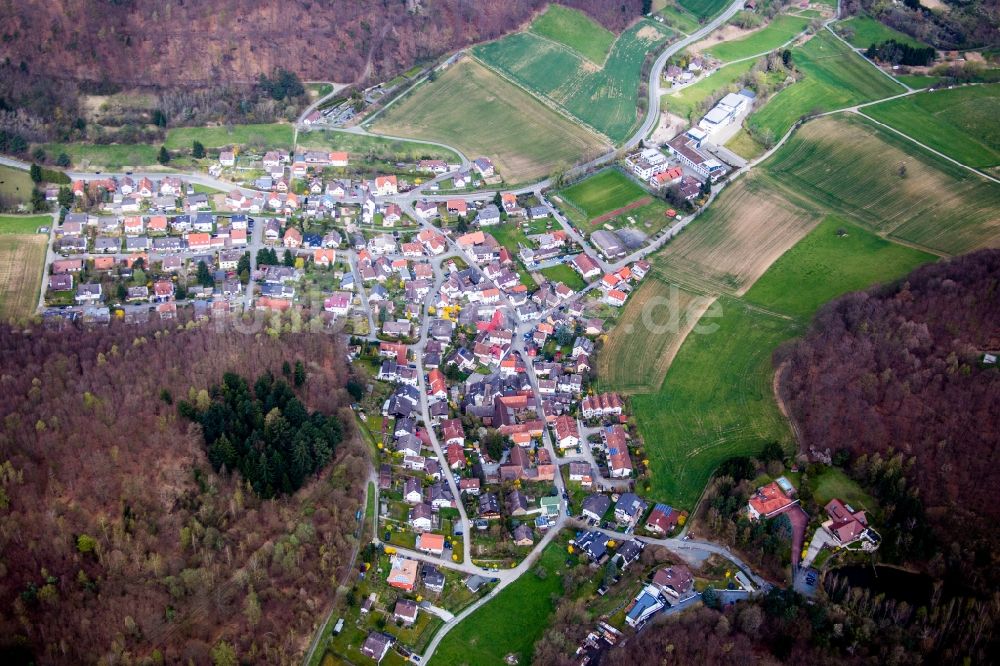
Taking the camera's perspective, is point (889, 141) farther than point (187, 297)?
Yes

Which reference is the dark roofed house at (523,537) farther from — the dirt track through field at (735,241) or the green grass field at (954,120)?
the green grass field at (954,120)

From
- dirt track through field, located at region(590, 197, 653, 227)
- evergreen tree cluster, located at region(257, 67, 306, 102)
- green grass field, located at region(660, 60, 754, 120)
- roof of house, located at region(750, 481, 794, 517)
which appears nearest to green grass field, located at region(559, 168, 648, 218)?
Answer: dirt track through field, located at region(590, 197, 653, 227)

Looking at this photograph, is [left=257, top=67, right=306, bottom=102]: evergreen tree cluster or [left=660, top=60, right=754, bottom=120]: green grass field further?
[left=660, top=60, right=754, bottom=120]: green grass field

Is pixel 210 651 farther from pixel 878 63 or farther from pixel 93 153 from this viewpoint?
pixel 878 63

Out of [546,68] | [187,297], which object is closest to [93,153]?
[187,297]

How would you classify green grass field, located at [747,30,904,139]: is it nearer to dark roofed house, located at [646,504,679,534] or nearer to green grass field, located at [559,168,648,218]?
green grass field, located at [559,168,648,218]

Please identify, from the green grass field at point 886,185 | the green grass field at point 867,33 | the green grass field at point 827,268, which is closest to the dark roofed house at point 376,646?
the green grass field at point 827,268
